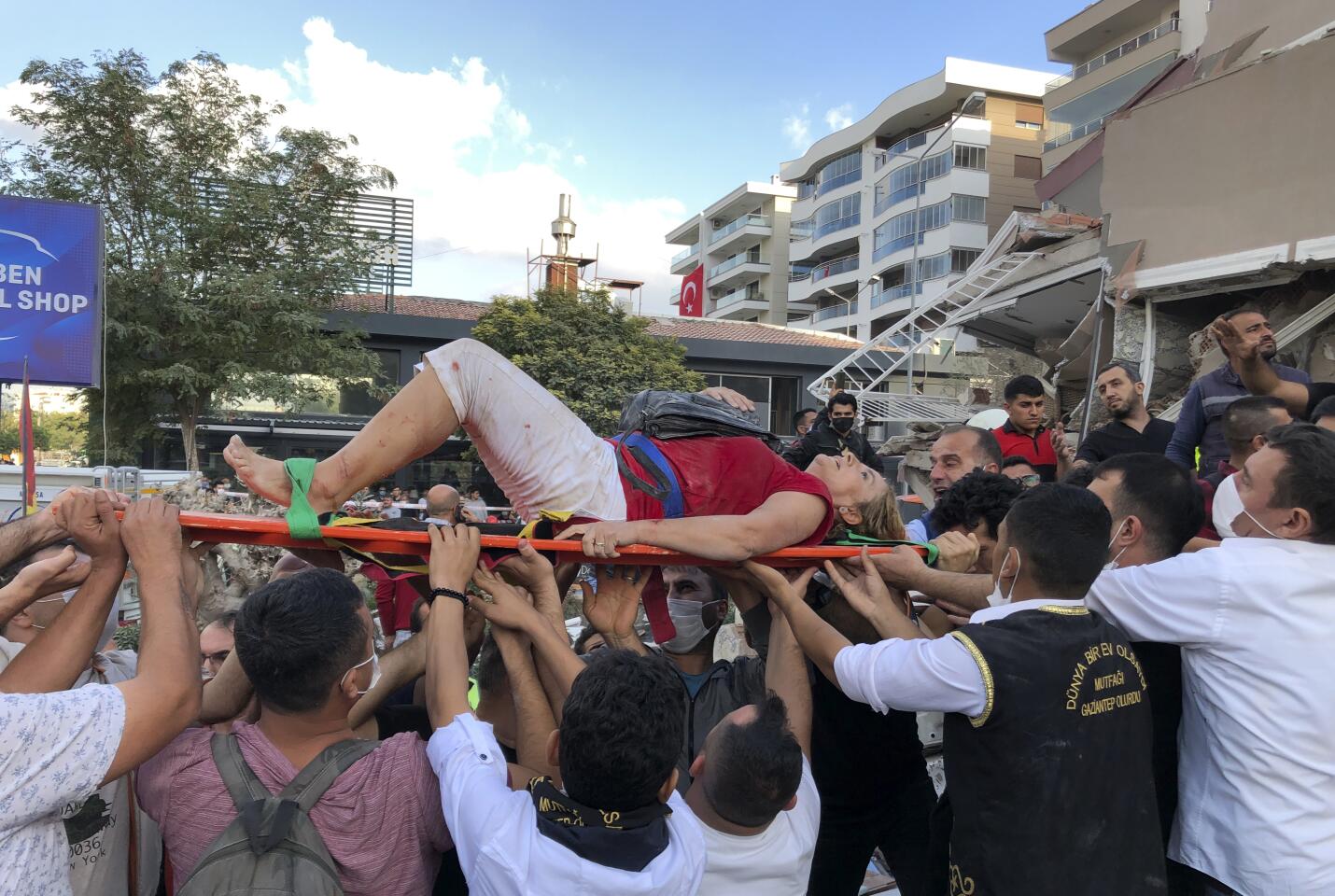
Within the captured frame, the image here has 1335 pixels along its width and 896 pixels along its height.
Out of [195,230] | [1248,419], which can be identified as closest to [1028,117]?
[195,230]

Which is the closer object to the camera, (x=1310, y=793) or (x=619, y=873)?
(x=619, y=873)

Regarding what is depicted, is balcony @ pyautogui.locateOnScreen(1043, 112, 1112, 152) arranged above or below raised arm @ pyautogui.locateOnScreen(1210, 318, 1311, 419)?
above

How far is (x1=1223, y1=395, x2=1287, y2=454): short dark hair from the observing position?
11.4ft

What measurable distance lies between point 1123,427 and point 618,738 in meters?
4.26

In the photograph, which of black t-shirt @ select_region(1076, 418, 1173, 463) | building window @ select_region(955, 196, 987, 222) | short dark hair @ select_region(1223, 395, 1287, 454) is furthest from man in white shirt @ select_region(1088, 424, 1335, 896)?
building window @ select_region(955, 196, 987, 222)

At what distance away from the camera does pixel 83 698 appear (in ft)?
5.16

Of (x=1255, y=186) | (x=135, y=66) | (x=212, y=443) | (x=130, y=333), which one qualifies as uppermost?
(x=135, y=66)

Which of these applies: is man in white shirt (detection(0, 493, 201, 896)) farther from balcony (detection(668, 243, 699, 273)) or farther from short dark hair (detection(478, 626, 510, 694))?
balcony (detection(668, 243, 699, 273))

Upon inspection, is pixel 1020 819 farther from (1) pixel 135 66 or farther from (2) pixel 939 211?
(2) pixel 939 211

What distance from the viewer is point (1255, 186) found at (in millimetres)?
10391

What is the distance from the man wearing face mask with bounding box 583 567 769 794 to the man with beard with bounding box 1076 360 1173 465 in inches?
109

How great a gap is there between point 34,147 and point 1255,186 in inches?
780

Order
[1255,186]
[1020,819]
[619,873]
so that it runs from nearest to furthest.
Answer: [619,873] < [1020,819] < [1255,186]

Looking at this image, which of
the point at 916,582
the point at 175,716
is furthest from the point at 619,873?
the point at 916,582
